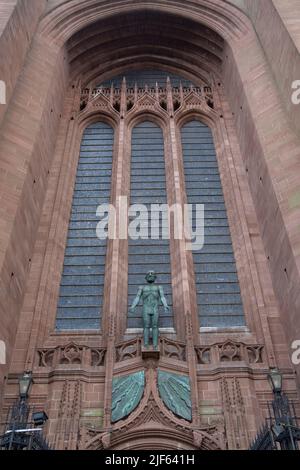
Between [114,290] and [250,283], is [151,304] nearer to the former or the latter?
[114,290]

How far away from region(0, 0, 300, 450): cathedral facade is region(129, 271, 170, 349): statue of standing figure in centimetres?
14

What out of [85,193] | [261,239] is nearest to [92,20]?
[85,193]

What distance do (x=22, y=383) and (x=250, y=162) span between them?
31.2 ft

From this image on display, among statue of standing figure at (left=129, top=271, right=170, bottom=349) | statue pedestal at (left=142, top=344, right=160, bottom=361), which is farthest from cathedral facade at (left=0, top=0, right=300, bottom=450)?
statue of standing figure at (left=129, top=271, right=170, bottom=349)

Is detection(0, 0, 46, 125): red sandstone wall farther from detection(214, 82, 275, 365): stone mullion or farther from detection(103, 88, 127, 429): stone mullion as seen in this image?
detection(214, 82, 275, 365): stone mullion

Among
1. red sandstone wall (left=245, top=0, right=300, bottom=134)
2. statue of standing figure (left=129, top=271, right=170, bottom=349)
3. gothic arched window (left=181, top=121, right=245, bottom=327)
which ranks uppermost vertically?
red sandstone wall (left=245, top=0, right=300, bottom=134)

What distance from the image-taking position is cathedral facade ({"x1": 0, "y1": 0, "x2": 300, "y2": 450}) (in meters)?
11.1

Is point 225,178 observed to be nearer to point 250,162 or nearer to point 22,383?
point 250,162

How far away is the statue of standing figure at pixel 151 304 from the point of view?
1168cm

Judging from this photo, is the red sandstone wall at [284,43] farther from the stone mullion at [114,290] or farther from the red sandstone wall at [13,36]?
the red sandstone wall at [13,36]

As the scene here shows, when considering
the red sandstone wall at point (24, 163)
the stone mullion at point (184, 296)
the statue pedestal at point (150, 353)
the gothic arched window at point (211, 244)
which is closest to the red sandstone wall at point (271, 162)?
the gothic arched window at point (211, 244)

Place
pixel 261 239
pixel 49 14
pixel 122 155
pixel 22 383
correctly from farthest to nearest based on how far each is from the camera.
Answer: pixel 49 14, pixel 122 155, pixel 261 239, pixel 22 383

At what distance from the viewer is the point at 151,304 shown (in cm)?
1212

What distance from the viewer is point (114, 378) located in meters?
11.4
